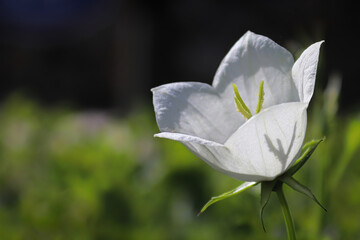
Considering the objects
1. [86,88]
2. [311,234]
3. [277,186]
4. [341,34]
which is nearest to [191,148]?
[277,186]

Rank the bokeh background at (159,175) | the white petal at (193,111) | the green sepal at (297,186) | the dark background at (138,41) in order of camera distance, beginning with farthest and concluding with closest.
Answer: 1. the dark background at (138,41)
2. the bokeh background at (159,175)
3. the white petal at (193,111)
4. the green sepal at (297,186)

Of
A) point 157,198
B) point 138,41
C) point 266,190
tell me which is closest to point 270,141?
point 266,190

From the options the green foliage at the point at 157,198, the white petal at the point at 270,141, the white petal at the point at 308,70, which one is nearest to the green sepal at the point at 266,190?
the white petal at the point at 270,141

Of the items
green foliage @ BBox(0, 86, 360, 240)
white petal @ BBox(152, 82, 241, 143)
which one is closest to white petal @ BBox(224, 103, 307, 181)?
white petal @ BBox(152, 82, 241, 143)

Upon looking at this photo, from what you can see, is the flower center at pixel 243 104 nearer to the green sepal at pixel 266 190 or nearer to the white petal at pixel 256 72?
the white petal at pixel 256 72

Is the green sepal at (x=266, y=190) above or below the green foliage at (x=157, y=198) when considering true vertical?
above

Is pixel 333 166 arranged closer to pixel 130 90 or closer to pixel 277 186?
pixel 277 186
